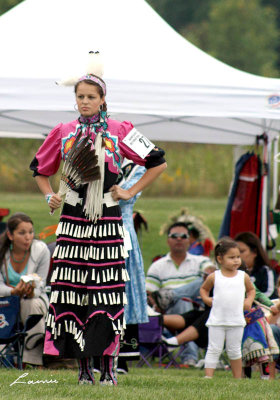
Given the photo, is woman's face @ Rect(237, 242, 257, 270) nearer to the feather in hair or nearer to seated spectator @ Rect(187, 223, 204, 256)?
seated spectator @ Rect(187, 223, 204, 256)

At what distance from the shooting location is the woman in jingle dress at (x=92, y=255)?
4504mm

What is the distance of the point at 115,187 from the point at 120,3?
3.96 m

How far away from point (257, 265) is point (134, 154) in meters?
2.73

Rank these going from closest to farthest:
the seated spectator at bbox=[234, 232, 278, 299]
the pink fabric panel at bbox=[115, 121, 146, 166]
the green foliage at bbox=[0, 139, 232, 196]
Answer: the pink fabric panel at bbox=[115, 121, 146, 166] < the seated spectator at bbox=[234, 232, 278, 299] < the green foliage at bbox=[0, 139, 232, 196]

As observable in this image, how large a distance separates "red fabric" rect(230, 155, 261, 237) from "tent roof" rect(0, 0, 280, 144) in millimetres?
396

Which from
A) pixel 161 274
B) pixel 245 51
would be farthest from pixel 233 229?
pixel 245 51

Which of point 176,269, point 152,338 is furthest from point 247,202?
point 152,338

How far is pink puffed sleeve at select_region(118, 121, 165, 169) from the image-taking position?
4614mm

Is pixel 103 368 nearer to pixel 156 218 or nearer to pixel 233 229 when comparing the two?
pixel 233 229

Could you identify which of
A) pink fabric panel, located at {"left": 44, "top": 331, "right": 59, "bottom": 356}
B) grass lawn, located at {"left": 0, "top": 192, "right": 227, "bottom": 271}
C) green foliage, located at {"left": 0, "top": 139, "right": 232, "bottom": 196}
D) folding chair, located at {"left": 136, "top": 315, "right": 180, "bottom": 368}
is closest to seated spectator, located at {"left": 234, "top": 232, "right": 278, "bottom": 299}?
folding chair, located at {"left": 136, "top": 315, "right": 180, "bottom": 368}

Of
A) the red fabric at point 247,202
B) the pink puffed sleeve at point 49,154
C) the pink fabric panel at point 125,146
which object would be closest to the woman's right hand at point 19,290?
the pink puffed sleeve at point 49,154

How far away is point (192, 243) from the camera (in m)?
8.41

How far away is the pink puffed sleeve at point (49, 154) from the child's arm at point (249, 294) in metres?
1.85

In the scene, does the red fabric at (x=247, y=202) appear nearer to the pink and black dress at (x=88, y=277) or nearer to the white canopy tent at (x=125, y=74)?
the white canopy tent at (x=125, y=74)
